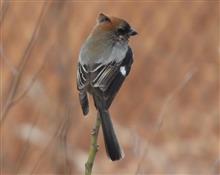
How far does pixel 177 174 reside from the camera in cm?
670

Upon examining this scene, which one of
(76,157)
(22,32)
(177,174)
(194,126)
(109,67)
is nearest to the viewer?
(109,67)

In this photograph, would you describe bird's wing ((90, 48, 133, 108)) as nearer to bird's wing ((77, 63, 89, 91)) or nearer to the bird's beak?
bird's wing ((77, 63, 89, 91))

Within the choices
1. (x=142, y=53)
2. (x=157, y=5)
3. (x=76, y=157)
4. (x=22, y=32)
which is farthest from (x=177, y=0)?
(x=76, y=157)

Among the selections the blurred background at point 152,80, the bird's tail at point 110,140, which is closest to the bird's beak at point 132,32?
the bird's tail at point 110,140

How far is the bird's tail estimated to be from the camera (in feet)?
11.0

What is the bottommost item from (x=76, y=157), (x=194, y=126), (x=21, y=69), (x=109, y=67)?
(x=194, y=126)

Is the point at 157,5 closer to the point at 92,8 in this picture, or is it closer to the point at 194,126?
the point at 92,8

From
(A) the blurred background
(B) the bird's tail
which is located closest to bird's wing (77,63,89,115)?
(B) the bird's tail

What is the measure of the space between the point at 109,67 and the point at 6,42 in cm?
461

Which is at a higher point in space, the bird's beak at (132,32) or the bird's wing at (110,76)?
the bird's beak at (132,32)

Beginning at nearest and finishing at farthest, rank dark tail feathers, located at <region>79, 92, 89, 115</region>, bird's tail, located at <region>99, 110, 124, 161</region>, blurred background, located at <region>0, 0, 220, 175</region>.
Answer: bird's tail, located at <region>99, 110, 124, 161</region> → dark tail feathers, located at <region>79, 92, 89, 115</region> → blurred background, located at <region>0, 0, 220, 175</region>

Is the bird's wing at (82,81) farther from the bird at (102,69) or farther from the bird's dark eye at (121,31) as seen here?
the bird's dark eye at (121,31)

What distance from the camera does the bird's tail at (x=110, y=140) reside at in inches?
132

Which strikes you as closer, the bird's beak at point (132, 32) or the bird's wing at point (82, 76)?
the bird's wing at point (82, 76)
